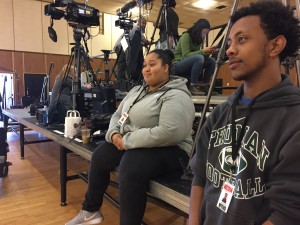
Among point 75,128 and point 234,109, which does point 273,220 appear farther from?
point 75,128

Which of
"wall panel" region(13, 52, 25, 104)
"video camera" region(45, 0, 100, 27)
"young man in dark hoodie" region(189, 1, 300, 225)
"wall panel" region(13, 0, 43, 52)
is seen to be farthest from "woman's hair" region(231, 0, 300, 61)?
"wall panel" region(13, 0, 43, 52)

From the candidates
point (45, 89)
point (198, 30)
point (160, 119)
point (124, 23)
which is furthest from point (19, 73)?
point (160, 119)

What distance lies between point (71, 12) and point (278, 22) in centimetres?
225

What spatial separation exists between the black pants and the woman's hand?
59 mm

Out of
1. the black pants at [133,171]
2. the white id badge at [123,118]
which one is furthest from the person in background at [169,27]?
the black pants at [133,171]

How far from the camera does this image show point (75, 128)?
223 centimetres

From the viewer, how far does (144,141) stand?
1350 millimetres

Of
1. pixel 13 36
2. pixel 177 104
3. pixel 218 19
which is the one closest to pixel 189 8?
pixel 218 19

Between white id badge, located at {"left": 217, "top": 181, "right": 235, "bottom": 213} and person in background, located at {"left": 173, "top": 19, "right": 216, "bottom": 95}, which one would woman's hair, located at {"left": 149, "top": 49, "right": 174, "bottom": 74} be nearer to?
person in background, located at {"left": 173, "top": 19, "right": 216, "bottom": 95}

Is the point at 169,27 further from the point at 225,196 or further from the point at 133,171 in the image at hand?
the point at 225,196

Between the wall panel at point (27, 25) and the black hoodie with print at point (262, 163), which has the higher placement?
the wall panel at point (27, 25)

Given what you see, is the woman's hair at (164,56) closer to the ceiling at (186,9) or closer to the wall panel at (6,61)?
the ceiling at (186,9)

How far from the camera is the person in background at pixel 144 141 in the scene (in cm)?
125

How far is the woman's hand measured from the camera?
4.86ft
